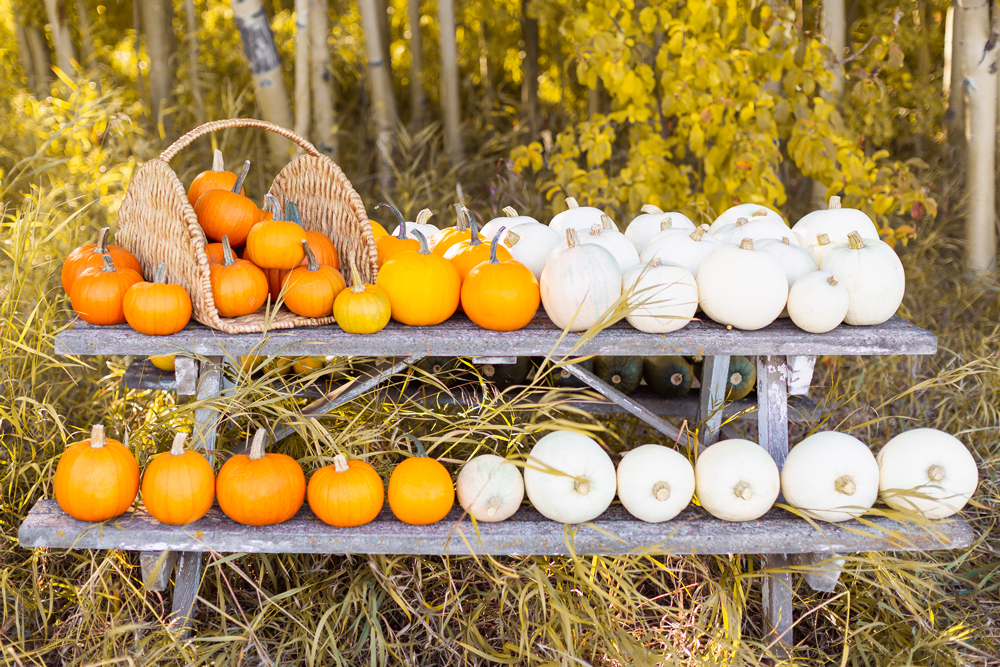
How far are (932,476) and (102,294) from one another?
2.29 m

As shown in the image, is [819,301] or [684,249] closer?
[819,301]

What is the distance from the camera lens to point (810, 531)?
6.32 ft

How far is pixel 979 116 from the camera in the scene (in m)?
3.56

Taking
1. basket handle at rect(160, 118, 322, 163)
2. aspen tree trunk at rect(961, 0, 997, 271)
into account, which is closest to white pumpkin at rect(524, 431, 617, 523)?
basket handle at rect(160, 118, 322, 163)

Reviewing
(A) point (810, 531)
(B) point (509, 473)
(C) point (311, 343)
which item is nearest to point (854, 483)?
(A) point (810, 531)

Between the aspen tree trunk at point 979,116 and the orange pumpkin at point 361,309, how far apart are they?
3272 millimetres

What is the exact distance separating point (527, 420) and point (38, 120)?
3395 mm

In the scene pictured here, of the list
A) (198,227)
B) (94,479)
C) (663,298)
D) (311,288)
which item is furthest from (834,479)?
(94,479)

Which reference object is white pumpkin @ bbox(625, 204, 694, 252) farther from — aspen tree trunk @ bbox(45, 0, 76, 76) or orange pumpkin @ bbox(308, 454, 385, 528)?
aspen tree trunk @ bbox(45, 0, 76, 76)

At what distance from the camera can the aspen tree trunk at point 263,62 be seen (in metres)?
3.89

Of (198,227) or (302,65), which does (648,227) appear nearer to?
(198,227)

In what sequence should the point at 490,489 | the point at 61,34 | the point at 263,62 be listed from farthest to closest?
1. the point at 61,34
2. the point at 263,62
3. the point at 490,489

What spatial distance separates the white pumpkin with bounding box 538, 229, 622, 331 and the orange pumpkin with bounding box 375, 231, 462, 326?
0.91 ft

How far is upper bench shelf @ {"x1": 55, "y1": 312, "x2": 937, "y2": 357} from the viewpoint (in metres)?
1.90
